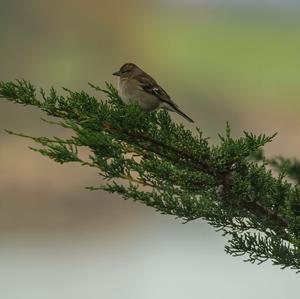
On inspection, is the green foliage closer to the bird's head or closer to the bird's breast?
the bird's breast

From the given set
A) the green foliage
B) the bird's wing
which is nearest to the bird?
the bird's wing

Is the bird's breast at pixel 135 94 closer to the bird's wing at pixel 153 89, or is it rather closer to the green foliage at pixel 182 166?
the bird's wing at pixel 153 89

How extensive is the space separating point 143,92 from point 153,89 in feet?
0.15

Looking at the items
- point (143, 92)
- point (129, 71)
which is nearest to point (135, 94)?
point (143, 92)

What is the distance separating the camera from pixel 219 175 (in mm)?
1321

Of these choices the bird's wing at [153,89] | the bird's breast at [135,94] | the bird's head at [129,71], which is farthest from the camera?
the bird's head at [129,71]

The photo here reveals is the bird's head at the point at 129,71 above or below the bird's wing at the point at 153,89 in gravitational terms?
above

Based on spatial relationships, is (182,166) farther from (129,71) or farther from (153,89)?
(129,71)

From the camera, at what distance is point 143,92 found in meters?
2.63

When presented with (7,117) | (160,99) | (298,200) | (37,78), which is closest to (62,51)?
(37,78)

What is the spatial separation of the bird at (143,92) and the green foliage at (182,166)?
1.00 m

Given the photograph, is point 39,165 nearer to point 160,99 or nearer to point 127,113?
point 160,99

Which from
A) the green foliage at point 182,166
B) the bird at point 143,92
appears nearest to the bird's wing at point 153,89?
the bird at point 143,92

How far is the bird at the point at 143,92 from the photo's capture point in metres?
2.55
